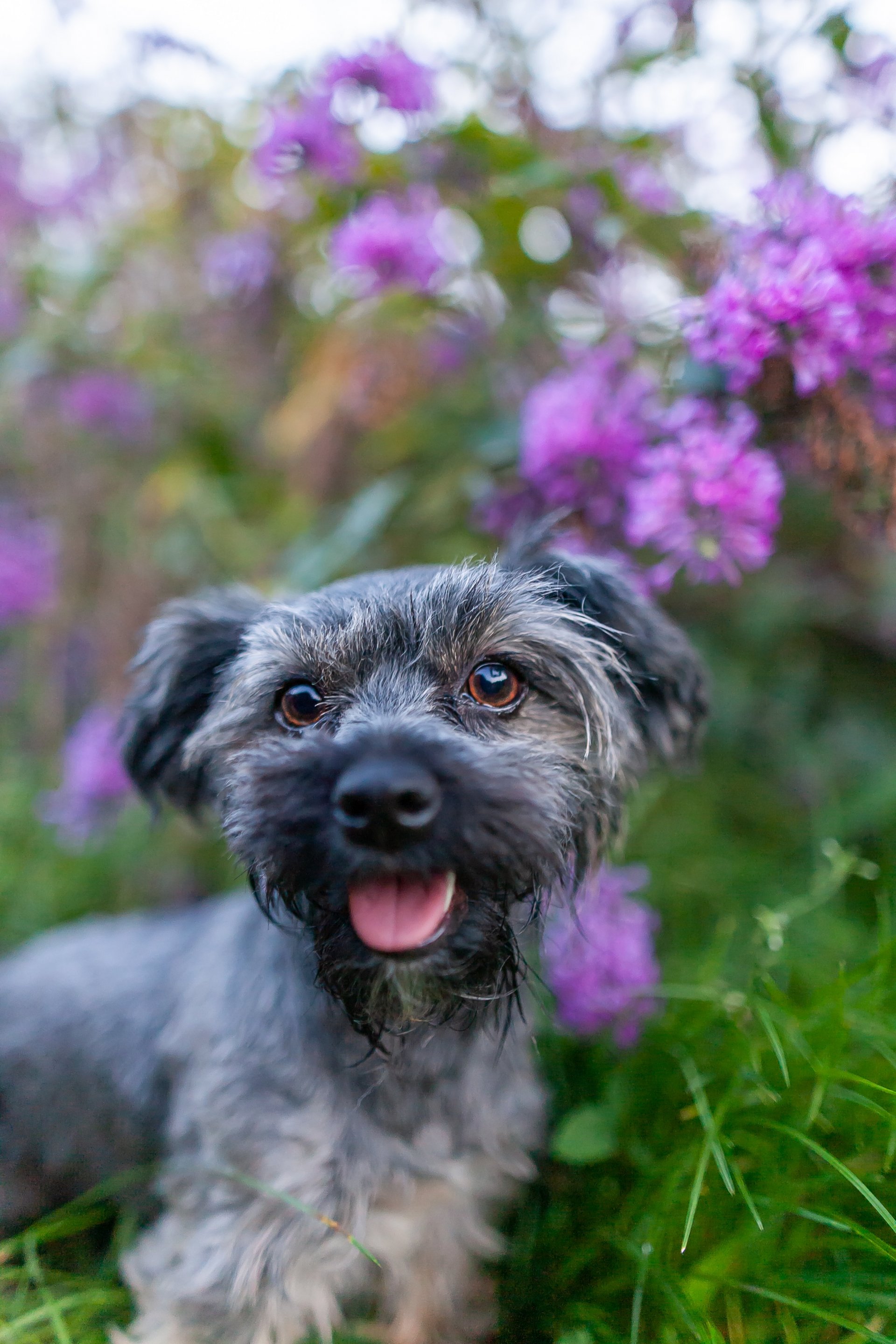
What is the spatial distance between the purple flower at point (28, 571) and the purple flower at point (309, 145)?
106 inches

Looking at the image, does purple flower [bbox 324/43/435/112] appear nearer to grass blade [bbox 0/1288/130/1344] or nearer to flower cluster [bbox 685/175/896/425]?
flower cluster [bbox 685/175/896/425]

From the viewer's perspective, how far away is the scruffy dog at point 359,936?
1.50 meters

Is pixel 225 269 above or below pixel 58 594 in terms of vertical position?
above

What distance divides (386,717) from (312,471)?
216 cm

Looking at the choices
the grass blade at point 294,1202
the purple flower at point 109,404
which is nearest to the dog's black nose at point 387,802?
the grass blade at point 294,1202

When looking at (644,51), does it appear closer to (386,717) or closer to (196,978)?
(386,717)

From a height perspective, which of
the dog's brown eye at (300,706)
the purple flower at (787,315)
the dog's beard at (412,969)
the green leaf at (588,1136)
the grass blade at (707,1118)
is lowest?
the green leaf at (588,1136)

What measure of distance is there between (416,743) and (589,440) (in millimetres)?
1163

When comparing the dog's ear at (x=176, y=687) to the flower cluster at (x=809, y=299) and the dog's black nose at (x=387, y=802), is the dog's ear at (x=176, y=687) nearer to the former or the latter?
the dog's black nose at (x=387, y=802)

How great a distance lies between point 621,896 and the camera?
2664 mm

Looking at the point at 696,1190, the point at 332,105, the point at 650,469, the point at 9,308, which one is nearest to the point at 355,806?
the point at 696,1190

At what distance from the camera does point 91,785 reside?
3242 mm

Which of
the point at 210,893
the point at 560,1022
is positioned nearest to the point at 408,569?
the point at 560,1022

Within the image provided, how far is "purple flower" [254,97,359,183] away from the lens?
2451 mm
